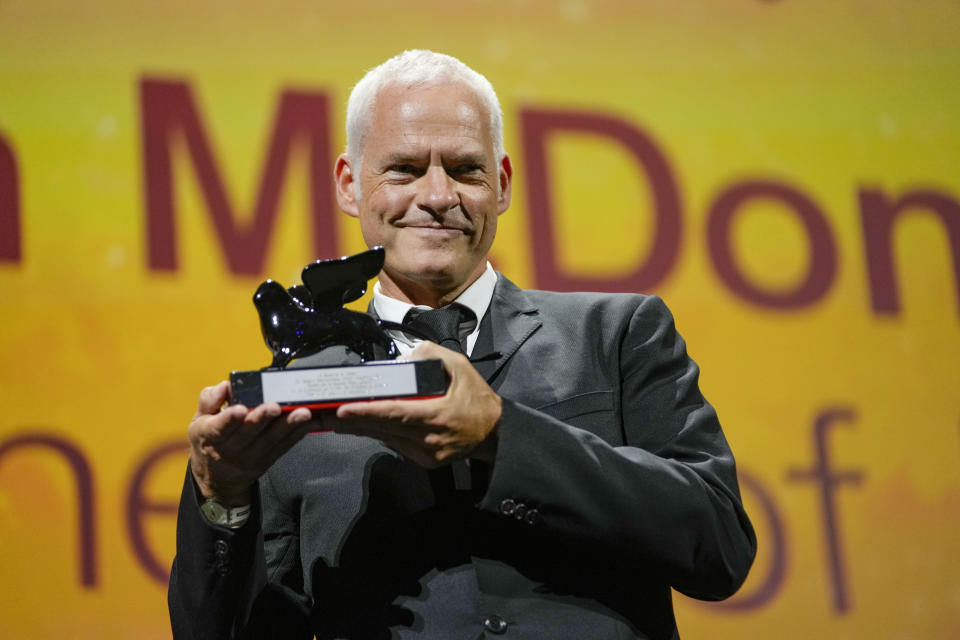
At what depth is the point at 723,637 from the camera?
253 cm

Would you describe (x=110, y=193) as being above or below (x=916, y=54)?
below

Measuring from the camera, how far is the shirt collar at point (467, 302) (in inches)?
62.3

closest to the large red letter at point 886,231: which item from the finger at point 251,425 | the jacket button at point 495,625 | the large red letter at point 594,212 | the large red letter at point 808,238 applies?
the large red letter at point 808,238

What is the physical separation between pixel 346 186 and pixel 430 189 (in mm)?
238

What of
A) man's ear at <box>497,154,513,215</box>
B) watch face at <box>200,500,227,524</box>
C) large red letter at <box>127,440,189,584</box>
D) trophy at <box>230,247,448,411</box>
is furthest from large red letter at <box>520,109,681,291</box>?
watch face at <box>200,500,227,524</box>

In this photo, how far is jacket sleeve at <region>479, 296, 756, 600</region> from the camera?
1236mm

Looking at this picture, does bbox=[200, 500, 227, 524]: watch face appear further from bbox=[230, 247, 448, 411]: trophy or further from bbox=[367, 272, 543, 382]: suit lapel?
bbox=[367, 272, 543, 382]: suit lapel

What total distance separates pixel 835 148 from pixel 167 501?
1.96 metres

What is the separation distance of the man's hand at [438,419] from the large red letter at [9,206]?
1.58 meters

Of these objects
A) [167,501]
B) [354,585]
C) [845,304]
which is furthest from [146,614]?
[845,304]

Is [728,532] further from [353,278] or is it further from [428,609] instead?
[353,278]

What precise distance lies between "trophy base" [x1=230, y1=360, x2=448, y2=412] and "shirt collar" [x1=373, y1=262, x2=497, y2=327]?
397mm

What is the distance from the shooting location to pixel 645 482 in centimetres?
130

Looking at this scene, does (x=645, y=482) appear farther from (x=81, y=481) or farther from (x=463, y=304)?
(x=81, y=481)
